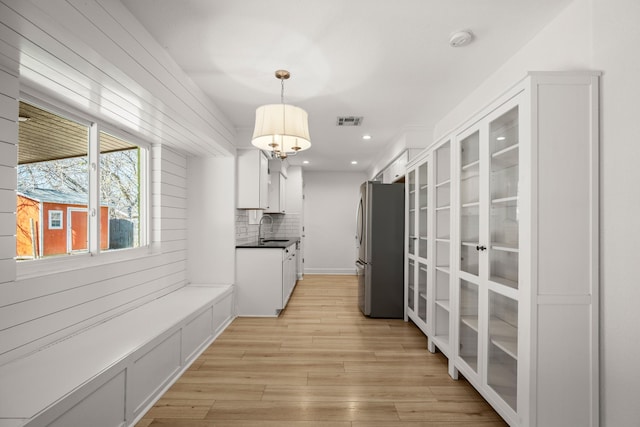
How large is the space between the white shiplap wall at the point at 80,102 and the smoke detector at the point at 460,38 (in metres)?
2.01

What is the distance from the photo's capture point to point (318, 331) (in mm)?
3842

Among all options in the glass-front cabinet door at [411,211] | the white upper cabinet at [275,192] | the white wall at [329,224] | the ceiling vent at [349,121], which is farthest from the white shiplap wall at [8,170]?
the white wall at [329,224]

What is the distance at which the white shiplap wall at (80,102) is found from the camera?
156 cm

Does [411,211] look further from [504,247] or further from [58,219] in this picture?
[58,219]

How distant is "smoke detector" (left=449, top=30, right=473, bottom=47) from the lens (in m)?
2.20

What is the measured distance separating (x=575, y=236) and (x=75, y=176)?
10.6ft

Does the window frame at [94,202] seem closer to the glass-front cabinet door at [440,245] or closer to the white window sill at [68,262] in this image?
the white window sill at [68,262]

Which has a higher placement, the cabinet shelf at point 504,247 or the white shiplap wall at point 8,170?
the white shiplap wall at point 8,170

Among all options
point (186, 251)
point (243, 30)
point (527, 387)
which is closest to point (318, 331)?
point (186, 251)

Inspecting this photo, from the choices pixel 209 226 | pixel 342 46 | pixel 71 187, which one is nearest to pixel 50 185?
pixel 71 187

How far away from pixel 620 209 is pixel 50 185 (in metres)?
3.32

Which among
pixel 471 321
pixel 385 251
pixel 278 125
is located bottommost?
pixel 471 321

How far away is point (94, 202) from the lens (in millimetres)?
2688

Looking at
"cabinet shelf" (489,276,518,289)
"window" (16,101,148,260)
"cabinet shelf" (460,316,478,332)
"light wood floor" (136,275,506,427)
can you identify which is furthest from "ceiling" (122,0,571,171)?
"light wood floor" (136,275,506,427)
